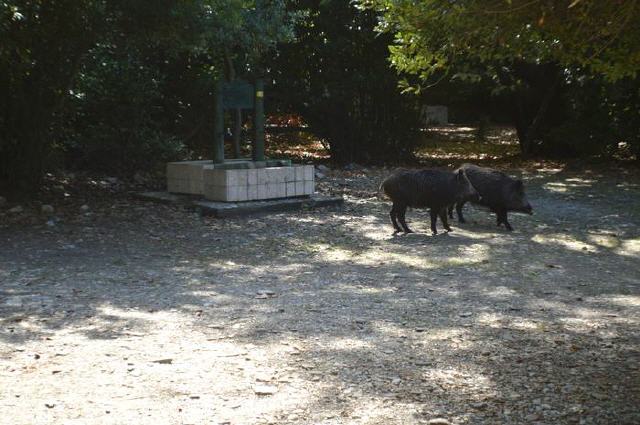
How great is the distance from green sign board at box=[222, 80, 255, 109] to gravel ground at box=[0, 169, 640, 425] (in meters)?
2.14

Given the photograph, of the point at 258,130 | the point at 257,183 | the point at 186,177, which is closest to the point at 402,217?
the point at 257,183

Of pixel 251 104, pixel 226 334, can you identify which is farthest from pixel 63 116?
pixel 226 334

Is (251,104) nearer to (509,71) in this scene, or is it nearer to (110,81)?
(110,81)

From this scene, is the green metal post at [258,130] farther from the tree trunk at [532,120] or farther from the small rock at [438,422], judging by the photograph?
the small rock at [438,422]

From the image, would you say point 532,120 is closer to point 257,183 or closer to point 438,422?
point 257,183

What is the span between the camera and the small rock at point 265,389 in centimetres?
481

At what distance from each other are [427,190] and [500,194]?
3.38 ft

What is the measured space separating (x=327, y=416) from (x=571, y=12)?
2.67 metres

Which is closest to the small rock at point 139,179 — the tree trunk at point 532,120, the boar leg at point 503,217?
the boar leg at point 503,217

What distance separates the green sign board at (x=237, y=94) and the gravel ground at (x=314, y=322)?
2.14 metres

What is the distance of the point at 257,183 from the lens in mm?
12180

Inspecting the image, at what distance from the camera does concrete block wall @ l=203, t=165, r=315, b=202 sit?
11.9m

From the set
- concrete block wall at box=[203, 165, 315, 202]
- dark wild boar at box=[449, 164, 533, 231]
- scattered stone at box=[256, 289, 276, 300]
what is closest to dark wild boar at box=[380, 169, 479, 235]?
dark wild boar at box=[449, 164, 533, 231]

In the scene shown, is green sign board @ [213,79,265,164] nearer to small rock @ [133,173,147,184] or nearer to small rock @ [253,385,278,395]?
small rock @ [133,173,147,184]
